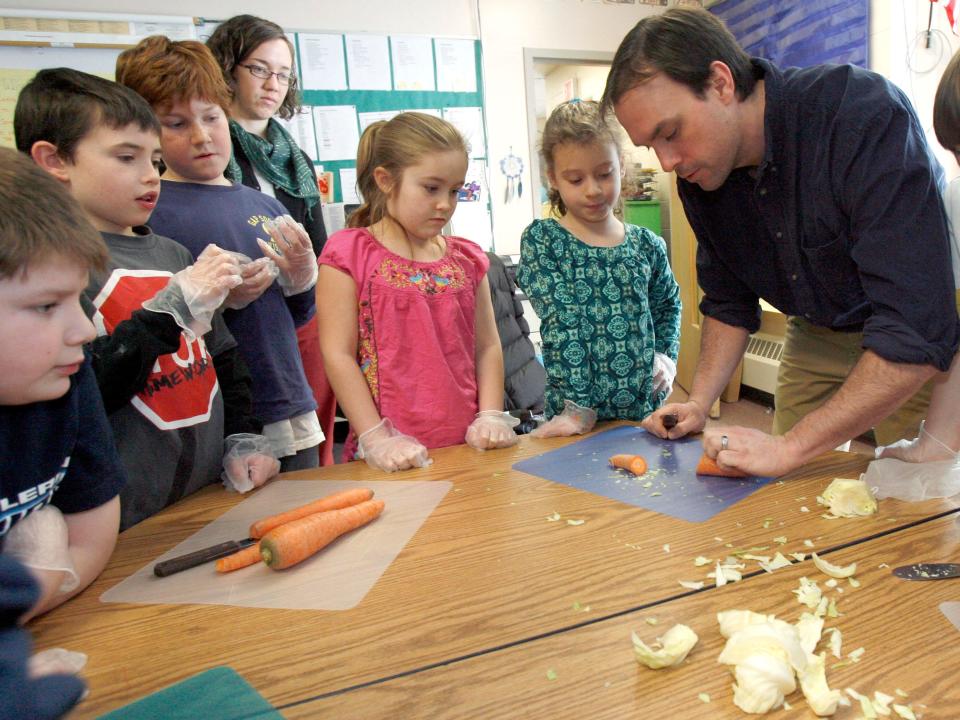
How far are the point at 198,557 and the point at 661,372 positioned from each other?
129cm

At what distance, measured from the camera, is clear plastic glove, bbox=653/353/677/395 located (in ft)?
5.96

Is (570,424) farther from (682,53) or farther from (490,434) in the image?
(682,53)

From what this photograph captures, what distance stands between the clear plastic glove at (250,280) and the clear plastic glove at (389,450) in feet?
1.36

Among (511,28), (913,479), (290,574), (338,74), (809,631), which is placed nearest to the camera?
(809,631)

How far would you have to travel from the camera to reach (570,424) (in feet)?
4.93

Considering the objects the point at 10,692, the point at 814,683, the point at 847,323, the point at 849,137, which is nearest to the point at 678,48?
the point at 849,137

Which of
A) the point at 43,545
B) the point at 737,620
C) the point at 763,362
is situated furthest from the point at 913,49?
the point at 43,545

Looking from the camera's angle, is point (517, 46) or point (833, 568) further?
point (517, 46)

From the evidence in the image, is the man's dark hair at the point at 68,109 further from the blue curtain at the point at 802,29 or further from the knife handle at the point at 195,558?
the blue curtain at the point at 802,29

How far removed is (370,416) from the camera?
59.8 inches

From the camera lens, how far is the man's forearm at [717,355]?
61.7 inches

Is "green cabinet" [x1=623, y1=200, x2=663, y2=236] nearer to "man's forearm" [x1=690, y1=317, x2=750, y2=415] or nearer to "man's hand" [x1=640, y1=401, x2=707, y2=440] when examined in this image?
"man's forearm" [x1=690, y1=317, x2=750, y2=415]

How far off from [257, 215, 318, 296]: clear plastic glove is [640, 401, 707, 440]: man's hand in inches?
37.6

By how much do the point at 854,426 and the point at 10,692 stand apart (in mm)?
1188
